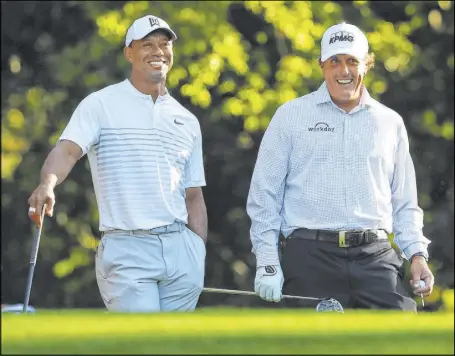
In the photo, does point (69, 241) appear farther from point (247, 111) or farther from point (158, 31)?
point (158, 31)

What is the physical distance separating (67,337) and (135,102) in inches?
153

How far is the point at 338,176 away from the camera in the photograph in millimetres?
7266

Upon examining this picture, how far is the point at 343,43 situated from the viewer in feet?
24.6

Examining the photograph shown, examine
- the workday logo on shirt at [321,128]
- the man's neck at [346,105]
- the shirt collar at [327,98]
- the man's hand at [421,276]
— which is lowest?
the man's hand at [421,276]

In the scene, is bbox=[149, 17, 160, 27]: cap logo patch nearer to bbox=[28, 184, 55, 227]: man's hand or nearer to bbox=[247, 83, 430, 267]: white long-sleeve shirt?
bbox=[247, 83, 430, 267]: white long-sleeve shirt

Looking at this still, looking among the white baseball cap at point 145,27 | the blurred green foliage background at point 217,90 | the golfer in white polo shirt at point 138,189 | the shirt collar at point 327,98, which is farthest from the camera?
the blurred green foliage background at point 217,90

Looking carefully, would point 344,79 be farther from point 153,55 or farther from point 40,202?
point 40,202

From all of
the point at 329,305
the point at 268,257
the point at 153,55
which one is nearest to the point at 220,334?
the point at 329,305

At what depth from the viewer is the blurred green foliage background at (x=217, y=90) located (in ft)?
45.5

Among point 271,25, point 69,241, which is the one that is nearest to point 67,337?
point 271,25

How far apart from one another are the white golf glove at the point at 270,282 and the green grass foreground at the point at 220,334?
3092 millimetres

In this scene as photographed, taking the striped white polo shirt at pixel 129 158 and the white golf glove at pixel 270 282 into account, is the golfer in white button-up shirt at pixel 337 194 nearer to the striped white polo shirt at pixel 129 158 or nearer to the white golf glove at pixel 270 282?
the white golf glove at pixel 270 282

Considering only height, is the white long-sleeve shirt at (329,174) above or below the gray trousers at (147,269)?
above

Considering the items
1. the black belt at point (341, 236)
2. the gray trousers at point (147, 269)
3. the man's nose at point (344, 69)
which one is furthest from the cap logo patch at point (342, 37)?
the gray trousers at point (147, 269)
